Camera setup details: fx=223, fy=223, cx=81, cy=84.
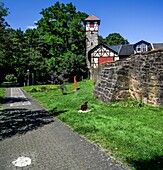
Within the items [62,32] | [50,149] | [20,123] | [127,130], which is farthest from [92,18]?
[50,149]

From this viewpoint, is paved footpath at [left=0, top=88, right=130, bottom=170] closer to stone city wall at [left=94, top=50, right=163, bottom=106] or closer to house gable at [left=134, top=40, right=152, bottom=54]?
stone city wall at [left=94, top=50, right=163, bottom=106]

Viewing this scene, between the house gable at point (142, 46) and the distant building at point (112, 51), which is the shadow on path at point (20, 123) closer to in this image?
the distant building at point (112, 51)

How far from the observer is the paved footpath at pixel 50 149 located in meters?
5.54

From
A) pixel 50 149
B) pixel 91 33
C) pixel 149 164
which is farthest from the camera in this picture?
pixel 91 33

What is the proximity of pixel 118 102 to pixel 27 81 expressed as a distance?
35.6m

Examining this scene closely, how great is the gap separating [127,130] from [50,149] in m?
2.92

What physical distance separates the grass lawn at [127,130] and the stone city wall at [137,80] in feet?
2.26

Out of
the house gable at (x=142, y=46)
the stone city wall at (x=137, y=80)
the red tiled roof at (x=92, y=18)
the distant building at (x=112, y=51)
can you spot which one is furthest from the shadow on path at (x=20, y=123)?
the red tiled roof at (x=92, y=18)

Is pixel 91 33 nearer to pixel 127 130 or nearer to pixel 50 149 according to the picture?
pixel 127 130

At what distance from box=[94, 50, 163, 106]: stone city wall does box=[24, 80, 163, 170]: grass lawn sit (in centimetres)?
69

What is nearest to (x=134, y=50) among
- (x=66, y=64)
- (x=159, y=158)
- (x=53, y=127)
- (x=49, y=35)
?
(x=66, y=64)

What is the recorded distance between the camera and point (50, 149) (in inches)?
268

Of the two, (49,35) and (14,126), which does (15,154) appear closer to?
(14,126)

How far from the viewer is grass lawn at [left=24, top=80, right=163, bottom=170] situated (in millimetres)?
5780
